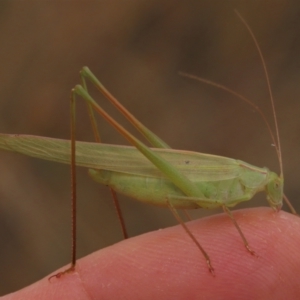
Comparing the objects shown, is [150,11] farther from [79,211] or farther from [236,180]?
[236,180]

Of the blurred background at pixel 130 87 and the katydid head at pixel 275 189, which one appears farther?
the blurred background at pixel 130 87

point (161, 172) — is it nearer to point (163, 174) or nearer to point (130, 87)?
point (163, 174)

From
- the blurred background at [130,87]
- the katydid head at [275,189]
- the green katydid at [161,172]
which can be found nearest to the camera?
the green katydid at [161,172]

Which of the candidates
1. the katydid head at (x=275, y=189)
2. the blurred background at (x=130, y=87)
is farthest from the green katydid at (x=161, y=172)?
the blurred background at (x=130, y=87)

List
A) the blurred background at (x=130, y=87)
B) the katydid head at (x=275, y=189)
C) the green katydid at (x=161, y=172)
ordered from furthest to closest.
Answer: the blurred background at (x=130, y=87) < the katydid head at (x=275, y=189) < the green katydid at (x=161, y=172)

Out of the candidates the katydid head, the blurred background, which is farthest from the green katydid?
the blurred background

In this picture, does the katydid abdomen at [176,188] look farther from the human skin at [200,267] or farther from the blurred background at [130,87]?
the blurred background at [130,87]

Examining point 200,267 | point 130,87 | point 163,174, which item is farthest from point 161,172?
point 130,87
